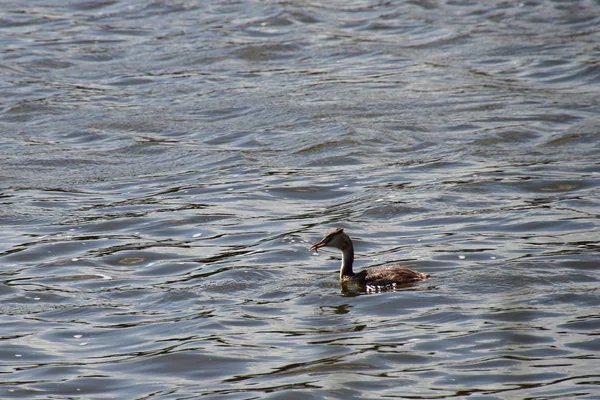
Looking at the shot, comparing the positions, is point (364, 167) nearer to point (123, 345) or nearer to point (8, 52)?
point (123, 345)

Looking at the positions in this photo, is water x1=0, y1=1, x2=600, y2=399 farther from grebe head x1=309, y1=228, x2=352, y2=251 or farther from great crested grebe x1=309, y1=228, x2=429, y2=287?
grebe head x1=309, y1=228, x2=352, y2=251

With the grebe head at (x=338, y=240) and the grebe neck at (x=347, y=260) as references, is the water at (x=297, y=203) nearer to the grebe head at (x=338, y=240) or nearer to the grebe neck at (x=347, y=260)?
the grebe neck at (x=347, y=260)

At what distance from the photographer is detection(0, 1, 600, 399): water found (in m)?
8.59

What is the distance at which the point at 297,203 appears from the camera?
43.2 feet

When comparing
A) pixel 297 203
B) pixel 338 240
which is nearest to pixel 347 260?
pixel 338 240

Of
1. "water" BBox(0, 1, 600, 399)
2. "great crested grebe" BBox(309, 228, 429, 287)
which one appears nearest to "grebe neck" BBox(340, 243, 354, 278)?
"great crested grebe" BBox(309, 228, 429, 287)

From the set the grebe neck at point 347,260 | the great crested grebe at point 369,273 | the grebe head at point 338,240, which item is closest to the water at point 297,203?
the great crested grebe at point 369,273

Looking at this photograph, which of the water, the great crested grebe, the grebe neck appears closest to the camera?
the water

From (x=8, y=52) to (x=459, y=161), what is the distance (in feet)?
34.9

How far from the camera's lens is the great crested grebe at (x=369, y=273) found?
10.1m

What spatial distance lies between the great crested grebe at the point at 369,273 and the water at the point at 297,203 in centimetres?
15

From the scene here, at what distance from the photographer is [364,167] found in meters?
14.4

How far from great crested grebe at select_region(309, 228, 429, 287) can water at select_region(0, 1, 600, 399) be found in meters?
0.15

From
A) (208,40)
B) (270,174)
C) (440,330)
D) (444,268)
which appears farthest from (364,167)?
(208,40)
